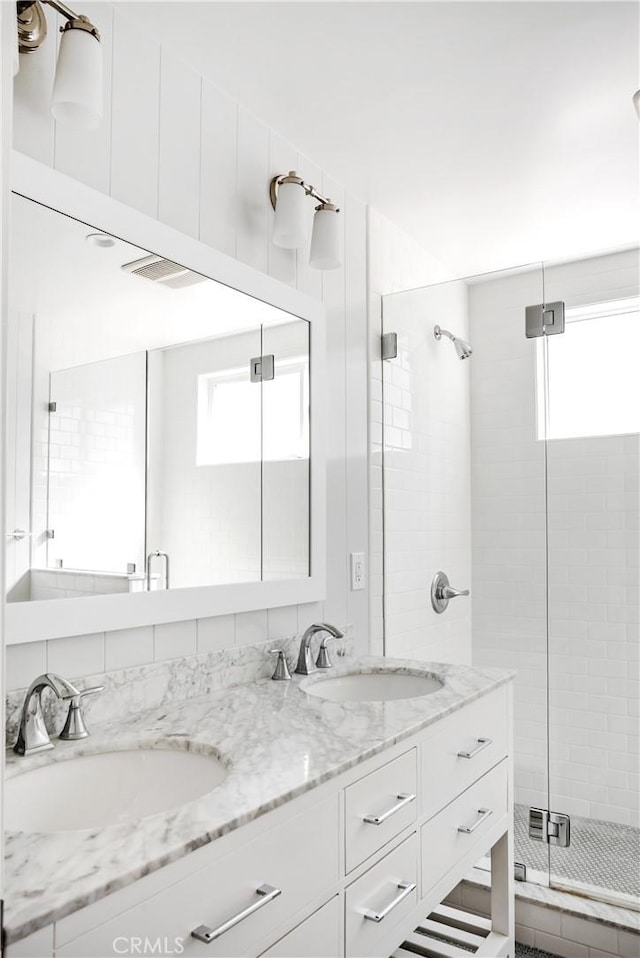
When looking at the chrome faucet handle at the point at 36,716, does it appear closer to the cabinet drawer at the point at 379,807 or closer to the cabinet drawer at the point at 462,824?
the cabinet drawer at the point at 379,807

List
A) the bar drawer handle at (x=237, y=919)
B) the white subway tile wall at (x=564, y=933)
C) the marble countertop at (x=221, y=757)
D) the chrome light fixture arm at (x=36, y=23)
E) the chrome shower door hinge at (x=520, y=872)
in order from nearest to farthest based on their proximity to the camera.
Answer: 1. the marble countertop at (x=221, y=757)
2. the bar drawer handle at (x=237, y=919)
3. the chrome light fixture arm at (x=36, y=23)
4. the white subway tile wall at (x=564, y=933)
5. the chrome shower door hinge at (x=520, y=872)

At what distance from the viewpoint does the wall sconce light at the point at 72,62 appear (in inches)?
52.4

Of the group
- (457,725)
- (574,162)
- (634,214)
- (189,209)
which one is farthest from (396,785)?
(634,214)

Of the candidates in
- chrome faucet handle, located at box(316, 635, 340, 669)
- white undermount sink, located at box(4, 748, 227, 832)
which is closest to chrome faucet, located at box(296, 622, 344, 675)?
chrome faucet handle, located at box(316, 635, 340, 669)

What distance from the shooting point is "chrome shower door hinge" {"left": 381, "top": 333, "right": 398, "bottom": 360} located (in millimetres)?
2680

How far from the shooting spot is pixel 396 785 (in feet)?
4.66

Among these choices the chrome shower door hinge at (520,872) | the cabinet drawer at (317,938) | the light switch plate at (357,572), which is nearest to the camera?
the cabinet drawer at (317,938)

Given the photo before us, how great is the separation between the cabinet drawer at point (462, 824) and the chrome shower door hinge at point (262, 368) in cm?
122

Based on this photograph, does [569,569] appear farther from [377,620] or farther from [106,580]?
[106,580]

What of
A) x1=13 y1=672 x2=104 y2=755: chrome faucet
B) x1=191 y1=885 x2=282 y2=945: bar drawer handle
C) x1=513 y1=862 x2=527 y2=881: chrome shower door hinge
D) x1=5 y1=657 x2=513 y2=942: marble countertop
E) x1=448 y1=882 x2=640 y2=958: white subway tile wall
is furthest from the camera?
x1=513 y1=862 x2=527 y2=881: chrome shower door hinge

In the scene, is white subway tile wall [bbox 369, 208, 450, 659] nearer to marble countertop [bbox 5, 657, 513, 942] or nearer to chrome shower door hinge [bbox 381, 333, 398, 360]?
chrome shower door hinge [bbox 381, 333, 398, 360]

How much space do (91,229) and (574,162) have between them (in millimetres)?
1668

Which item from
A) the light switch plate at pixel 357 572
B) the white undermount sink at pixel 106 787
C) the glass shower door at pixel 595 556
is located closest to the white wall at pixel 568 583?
the glass shower door at pixel 595 556

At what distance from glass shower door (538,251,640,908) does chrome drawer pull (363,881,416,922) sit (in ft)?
3.81
